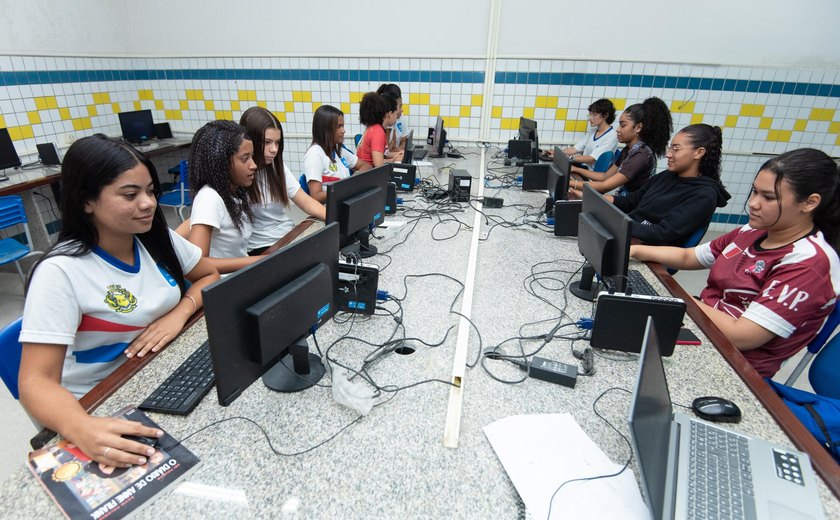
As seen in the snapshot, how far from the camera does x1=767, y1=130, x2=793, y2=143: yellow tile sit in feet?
13.9

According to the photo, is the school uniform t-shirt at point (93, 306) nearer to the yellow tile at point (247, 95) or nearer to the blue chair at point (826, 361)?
the blue chair at point (826, 361)

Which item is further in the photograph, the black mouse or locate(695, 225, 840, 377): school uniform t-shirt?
locate(695, 225, 840, 377): school uniform t-shirt

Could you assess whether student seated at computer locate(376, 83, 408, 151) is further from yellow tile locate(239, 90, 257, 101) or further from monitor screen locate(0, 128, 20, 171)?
monitor screen locate(0, 128, 20, 171)

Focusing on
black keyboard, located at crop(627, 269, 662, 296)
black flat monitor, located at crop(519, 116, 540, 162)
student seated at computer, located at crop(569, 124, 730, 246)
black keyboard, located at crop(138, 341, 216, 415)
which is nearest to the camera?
black keyboard, located at crop(138, 341, 216, 415)

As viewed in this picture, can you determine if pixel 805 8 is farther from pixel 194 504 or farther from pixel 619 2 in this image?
pixel 194 504

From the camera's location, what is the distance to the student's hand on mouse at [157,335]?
47.4 inches

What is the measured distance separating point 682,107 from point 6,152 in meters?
5.95

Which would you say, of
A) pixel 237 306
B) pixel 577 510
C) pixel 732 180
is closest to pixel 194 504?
pixel 237 306

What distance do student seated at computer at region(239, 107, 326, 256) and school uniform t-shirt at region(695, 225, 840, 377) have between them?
1821 millimetres

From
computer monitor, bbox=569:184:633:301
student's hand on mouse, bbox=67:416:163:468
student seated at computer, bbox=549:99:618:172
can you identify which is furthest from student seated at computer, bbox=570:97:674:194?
student's hand on mouse, bbox=67:416:163:468

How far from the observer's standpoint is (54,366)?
1017 mm

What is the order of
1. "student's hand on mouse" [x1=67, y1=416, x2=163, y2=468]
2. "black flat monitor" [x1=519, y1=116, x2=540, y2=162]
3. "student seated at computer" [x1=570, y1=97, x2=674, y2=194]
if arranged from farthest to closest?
1. "black flat monitor" [x1=519, y1=116, x2=540, y2=162]
2. "student seated at computer" [x1=570, y1=97, x2=674, y2=194]
3. "student's hand on mouse" [x1=67, y1=416, x2=163, y2=468]

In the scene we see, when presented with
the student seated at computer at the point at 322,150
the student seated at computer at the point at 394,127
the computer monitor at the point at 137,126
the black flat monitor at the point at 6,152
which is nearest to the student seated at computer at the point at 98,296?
the student seated at computer at the point at 322,150

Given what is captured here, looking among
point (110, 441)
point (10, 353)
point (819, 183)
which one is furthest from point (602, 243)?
point (10, 353)
